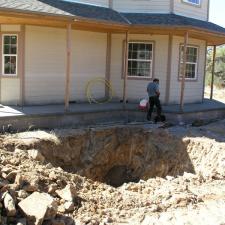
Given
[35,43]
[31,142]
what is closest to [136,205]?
[31,142]

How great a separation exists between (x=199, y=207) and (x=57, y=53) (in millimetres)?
10192

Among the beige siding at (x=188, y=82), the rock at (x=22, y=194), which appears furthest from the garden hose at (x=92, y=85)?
the rock at (x=22, y=194)

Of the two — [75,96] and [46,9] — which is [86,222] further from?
[75,96]

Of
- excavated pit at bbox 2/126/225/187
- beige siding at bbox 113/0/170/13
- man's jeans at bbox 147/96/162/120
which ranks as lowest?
excavated pit at bbox 2/126/225/187

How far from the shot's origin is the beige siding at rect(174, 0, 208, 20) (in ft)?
62.0

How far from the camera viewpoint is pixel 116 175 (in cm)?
1522

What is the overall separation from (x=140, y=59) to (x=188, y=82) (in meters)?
2.41

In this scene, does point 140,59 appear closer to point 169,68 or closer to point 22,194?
point 169,68

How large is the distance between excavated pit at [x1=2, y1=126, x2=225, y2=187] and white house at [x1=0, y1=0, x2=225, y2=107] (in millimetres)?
1837

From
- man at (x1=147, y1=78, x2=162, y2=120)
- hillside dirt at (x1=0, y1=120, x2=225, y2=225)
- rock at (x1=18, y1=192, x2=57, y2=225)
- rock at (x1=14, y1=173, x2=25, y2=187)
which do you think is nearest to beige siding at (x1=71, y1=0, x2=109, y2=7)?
man at (x1=147, y1=78, x2=162, y2=120)

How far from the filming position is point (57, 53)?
1716cm

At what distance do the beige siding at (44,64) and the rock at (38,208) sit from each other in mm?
9193

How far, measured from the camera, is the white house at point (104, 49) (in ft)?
52.7

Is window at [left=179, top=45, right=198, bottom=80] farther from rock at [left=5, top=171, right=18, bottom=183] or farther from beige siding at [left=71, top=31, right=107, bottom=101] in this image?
rock at [left=5, top=171, right=18, bottom=183]
